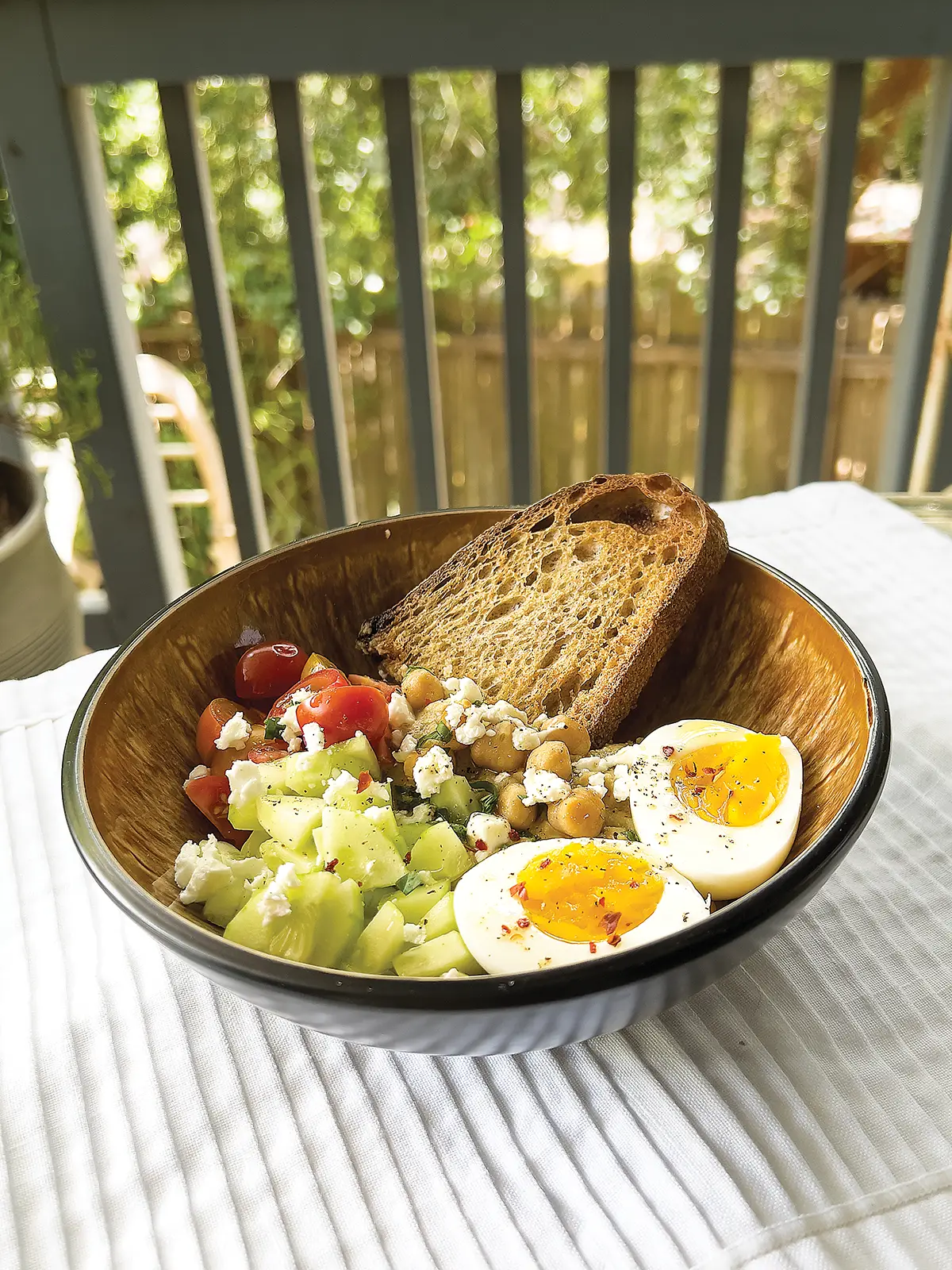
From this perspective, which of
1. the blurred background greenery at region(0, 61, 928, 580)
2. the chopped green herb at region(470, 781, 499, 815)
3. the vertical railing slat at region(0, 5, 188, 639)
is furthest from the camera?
the blurred background greenery at region(0, 61, 928, 580)

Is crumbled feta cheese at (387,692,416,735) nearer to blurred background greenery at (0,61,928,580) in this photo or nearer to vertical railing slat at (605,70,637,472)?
vertical railing slat at (605,70,637,472)

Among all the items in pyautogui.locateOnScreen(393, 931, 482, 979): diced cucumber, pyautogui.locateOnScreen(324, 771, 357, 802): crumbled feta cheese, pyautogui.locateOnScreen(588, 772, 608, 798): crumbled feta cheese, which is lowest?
pyautogui.locateOnScreen(393, 931, 482, 979): diced cucumber

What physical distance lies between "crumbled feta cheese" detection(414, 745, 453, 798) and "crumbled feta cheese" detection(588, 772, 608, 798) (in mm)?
132

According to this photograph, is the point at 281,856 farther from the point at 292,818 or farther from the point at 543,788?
the point at 543,788

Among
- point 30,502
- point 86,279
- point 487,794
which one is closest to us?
point 487,794

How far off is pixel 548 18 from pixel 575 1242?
1.93 metres

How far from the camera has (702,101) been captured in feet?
12.2

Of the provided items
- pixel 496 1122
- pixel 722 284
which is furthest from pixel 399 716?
pixel 722 284

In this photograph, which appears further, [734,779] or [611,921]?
[734,779]

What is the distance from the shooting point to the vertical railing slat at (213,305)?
1975 mm

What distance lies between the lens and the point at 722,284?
220 centimetres

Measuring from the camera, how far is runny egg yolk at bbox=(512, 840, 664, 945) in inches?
29.7

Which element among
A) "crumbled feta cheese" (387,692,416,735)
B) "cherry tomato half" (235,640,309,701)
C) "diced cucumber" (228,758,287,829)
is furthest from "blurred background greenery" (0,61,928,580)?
"diced cucumber" (228,758,287,829)

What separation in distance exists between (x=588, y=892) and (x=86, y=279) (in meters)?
1.78
